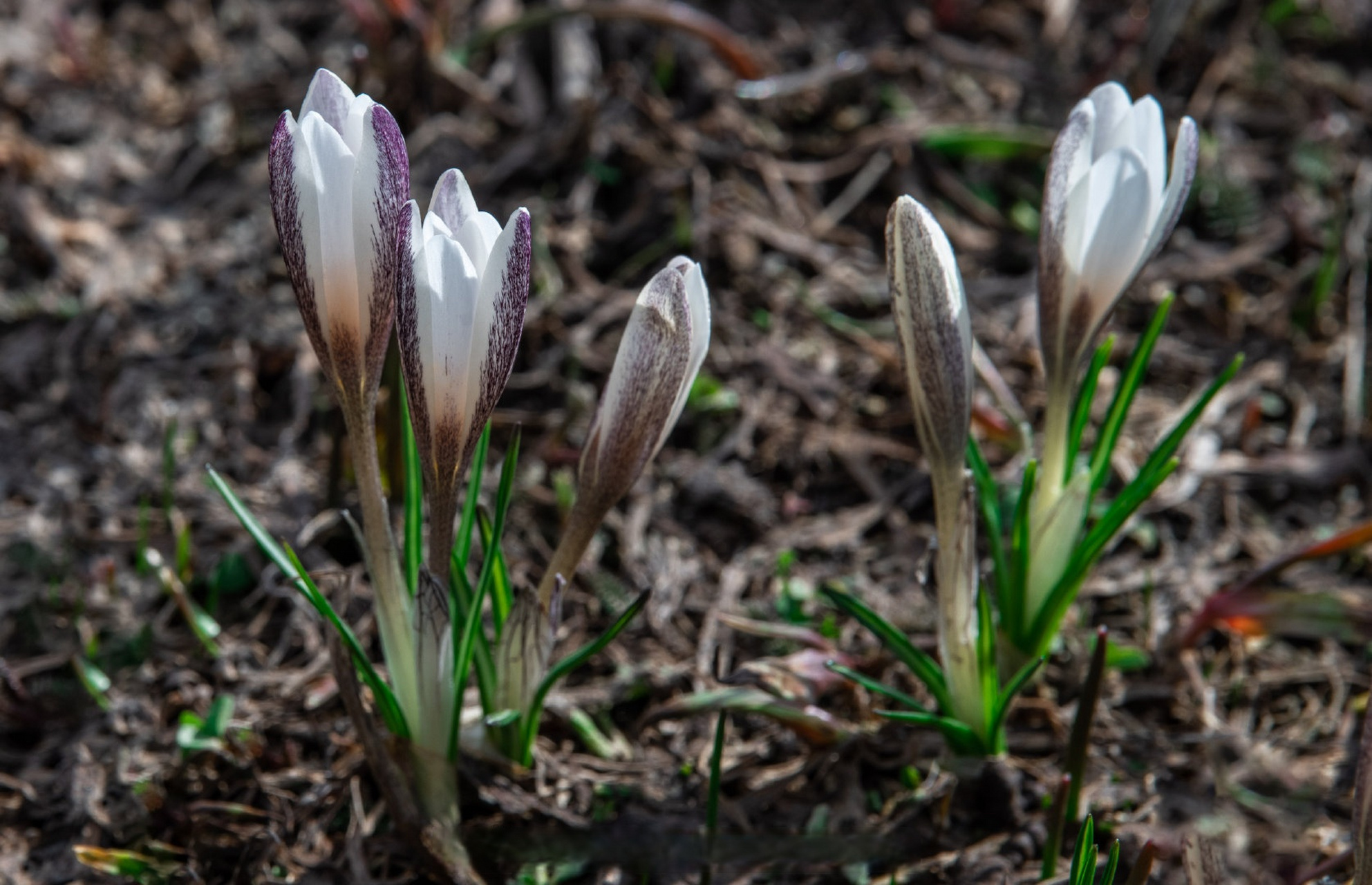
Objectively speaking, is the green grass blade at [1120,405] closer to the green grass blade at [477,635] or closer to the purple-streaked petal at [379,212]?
the green grass blade at [477,635]

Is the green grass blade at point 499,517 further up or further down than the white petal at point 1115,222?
further down

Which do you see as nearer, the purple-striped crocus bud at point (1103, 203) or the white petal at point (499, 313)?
the white petal at point (499, 313)

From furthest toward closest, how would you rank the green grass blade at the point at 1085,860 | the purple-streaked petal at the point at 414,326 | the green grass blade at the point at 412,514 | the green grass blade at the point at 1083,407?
the green grass blade at the point at 1083,407 → the green grass blade at the point at 412,514 → the green grass blade at the point at 1085,860 → the purple-streaked petal at the point at 414,326

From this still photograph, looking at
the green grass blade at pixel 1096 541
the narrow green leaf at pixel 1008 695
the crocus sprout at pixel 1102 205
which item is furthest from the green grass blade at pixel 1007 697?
the crocus sprout at pixel 1102 205

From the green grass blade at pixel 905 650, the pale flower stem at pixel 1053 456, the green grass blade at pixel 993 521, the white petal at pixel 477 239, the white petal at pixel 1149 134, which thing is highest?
the white petal at pixel 1149 134

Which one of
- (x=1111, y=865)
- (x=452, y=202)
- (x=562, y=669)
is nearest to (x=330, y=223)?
(x=452, y=202)

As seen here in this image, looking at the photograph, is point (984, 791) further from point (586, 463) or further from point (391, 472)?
point (391, 472)

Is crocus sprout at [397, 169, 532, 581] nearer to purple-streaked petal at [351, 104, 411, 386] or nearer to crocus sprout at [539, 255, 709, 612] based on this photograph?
purple-streaked petal at [351, 104, 411, 386]
